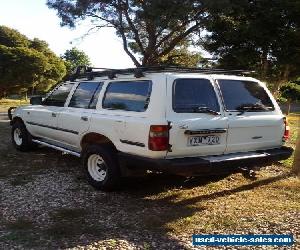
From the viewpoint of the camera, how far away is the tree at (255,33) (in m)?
20.5

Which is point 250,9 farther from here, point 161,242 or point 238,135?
point 161,242

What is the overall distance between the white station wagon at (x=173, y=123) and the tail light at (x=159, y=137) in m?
0.01

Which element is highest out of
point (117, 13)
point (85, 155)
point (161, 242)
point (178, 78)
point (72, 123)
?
point (117, 13)

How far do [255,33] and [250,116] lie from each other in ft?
50.7

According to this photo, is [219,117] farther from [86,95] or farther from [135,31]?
[135,31]

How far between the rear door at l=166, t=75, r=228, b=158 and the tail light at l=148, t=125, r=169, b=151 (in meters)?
0.08

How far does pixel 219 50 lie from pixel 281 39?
324 centimetres

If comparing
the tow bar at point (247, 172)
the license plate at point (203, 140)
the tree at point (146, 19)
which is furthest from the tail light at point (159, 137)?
the tree at point (146, 19)

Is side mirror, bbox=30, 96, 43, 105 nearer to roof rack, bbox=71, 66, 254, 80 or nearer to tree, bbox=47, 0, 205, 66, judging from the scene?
roof rack, bbox=71, 66, 254, 80

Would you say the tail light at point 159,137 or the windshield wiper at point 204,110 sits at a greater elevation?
the windshield wiper at point 204,110

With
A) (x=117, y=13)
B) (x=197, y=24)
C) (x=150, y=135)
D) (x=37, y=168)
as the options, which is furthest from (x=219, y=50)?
(x=150, y=135)

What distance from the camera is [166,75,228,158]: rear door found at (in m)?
5.43

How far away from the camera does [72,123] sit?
7.14 m

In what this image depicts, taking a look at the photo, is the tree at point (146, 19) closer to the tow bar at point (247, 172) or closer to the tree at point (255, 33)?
the tree at point (255, 33)
